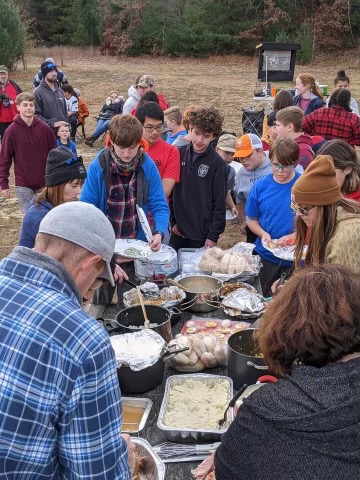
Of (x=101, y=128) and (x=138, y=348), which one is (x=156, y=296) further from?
(x=101, y=128)

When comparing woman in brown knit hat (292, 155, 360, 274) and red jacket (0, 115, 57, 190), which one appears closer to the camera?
woman in brown knit hat (292, 155, 360, 274)

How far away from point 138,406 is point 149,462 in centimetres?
35

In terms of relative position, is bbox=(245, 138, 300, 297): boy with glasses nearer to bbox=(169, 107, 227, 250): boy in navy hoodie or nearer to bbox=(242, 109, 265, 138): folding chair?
bbox=(169, 107, 227, 250): boy in navy hoodie

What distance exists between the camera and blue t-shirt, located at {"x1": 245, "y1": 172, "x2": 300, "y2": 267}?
11.5ft

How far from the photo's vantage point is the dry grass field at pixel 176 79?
835cm

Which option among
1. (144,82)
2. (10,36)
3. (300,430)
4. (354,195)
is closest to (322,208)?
(354,195)

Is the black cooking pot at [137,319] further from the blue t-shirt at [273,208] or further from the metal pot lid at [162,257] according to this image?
the blue t-shirt at [273,208]

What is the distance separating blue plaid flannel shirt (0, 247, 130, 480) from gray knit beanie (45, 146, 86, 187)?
1.73 meters

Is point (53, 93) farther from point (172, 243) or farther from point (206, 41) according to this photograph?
point (206, 41)

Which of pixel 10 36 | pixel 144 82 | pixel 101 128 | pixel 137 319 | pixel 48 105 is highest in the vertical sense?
pixel 10 36

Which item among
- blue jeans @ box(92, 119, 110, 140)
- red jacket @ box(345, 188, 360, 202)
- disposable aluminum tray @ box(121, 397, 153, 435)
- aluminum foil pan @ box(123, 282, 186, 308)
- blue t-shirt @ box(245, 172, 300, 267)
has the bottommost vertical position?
blue jeans @ box(92, 119, 110, 140)

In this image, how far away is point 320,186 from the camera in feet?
8.09

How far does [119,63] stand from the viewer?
91.1ft

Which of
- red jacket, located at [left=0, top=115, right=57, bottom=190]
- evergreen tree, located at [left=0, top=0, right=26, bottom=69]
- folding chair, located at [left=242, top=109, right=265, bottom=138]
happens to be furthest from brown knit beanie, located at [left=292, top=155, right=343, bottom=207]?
evergreen tree, located at [left=0, top=0, right=26, bottom=69]
